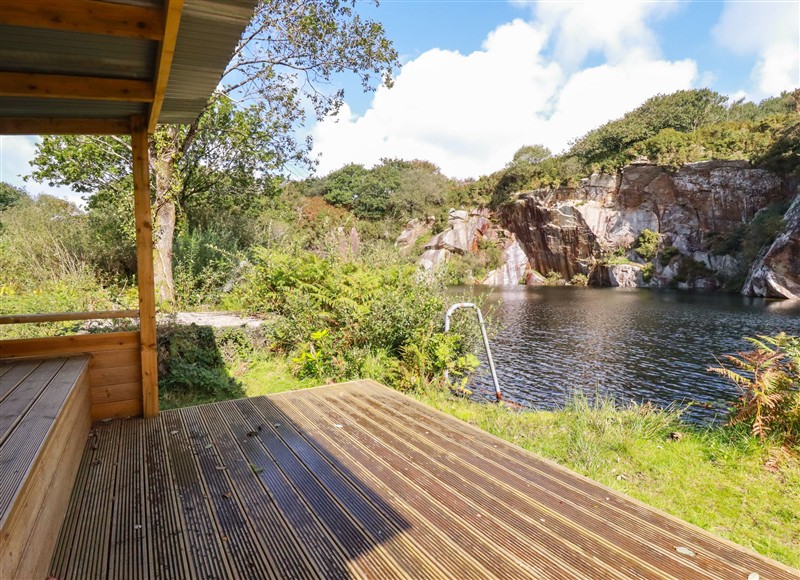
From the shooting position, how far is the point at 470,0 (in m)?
14.1

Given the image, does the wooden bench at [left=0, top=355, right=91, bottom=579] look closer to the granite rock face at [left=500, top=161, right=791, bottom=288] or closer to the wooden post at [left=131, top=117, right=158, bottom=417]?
the wooden post at [left=131, top=117, right=158, bottom=417]

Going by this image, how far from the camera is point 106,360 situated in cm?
274

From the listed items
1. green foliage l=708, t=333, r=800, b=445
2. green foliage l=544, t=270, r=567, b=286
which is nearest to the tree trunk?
green foliage l=708, t=333, r=800, b=445

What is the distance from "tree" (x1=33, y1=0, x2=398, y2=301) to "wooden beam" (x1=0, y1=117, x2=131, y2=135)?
4646 mm

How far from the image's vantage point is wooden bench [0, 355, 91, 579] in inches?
42.4

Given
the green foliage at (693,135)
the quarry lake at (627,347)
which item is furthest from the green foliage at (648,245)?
the quarry lake at (627,347)

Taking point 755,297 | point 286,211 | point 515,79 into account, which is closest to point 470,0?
point 286,211

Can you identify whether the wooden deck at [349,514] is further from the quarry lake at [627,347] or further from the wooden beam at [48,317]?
the quarry lake at [627,347]

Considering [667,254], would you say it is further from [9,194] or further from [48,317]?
[9,194]

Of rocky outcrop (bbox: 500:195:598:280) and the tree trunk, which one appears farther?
rocky outcrop (bbox: 500:195:598:280)

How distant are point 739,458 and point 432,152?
4086 centimetres

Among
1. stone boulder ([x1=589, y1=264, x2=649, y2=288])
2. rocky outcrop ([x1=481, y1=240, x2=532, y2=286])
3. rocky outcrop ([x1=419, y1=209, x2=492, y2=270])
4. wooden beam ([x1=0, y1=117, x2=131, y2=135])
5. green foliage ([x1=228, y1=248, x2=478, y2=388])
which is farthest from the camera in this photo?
rocky outcrop ([x1=481, y1=240, x2=532, y2=286])

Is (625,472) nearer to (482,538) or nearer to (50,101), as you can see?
(482,538)

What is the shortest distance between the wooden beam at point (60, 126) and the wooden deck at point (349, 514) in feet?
5.91
